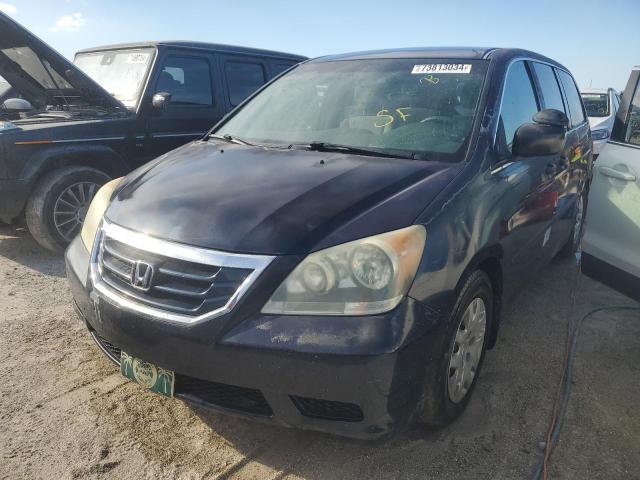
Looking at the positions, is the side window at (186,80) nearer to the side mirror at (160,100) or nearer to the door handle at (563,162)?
the side mirror at (160,100)

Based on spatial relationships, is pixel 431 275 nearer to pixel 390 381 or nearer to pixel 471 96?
pixel 390 381

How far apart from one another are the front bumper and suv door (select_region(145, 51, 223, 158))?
11.9 ft

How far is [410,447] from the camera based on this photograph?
7.64ft

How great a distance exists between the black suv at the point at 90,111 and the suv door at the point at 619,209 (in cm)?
369

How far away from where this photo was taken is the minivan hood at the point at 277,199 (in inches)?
79.4

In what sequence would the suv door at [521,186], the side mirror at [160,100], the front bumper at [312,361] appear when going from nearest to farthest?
the front bumper at [312,361] → the suv door at [521,186] → the side mirror at [160,100]

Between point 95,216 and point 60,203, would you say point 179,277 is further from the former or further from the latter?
point 60,203

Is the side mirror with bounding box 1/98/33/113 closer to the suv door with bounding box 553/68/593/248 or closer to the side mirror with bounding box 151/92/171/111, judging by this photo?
the side mirror with bounding box 151/92/171/111

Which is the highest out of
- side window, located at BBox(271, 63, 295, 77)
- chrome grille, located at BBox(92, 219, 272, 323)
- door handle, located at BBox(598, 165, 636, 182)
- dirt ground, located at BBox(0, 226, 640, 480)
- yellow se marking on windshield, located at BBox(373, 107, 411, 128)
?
yellow se marking on windshield, located at BBox(373, 107, 411, 128)

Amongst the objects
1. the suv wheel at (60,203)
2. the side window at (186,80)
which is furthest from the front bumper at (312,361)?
the side window at (186,80)

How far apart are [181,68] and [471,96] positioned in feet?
11.7

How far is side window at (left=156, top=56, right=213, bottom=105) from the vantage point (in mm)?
5328

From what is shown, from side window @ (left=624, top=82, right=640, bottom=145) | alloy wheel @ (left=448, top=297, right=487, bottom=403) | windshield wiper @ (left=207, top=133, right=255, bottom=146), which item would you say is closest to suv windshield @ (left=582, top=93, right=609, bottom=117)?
side window @ (left=624, top=82, right=640, bottom=145)

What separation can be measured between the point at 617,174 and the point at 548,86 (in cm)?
106
